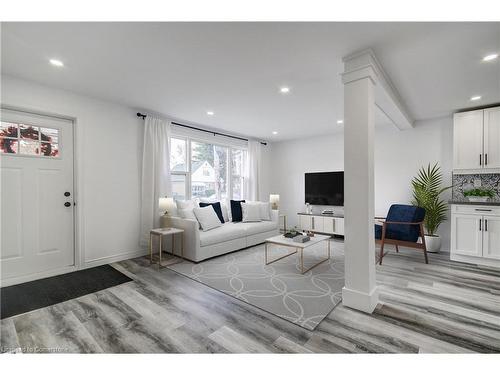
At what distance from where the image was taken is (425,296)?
2.48 meters

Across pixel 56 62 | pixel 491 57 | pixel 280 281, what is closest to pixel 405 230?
pixel 280 281

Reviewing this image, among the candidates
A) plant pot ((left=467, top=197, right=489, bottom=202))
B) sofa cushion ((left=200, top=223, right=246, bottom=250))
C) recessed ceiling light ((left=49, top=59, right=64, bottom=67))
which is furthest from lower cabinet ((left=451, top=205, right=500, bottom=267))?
recessed ceiling light ((left=49, top=59, right=64, bottom=67))

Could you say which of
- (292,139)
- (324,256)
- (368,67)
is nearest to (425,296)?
(324,256)

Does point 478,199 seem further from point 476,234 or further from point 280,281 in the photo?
point 280,281

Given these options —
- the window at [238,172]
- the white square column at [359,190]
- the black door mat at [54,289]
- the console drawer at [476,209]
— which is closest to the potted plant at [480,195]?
the console drawer at [476,209]

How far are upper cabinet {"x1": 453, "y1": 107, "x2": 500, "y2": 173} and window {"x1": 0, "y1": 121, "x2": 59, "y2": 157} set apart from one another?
614 cm

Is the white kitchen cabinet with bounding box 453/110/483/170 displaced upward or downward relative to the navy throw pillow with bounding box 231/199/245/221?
upward

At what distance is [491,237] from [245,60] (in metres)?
4.21

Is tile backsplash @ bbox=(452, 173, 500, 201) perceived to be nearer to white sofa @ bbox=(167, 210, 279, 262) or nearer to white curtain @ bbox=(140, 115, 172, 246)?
white sofa @ bbox=(167, 210, 279, 262)

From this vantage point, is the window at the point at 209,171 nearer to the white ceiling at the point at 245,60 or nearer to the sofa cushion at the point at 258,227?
the sofa cushion at the point at 258,227

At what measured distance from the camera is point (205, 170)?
5.29m

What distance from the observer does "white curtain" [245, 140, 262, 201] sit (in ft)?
20.2

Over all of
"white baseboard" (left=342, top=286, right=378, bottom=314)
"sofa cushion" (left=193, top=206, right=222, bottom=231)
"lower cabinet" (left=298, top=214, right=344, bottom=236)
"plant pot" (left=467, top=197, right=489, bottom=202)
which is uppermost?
"plant pot" (left=467, top=197, right=489, bottom=202)

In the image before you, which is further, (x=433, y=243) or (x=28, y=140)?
(x=433, y=243)
